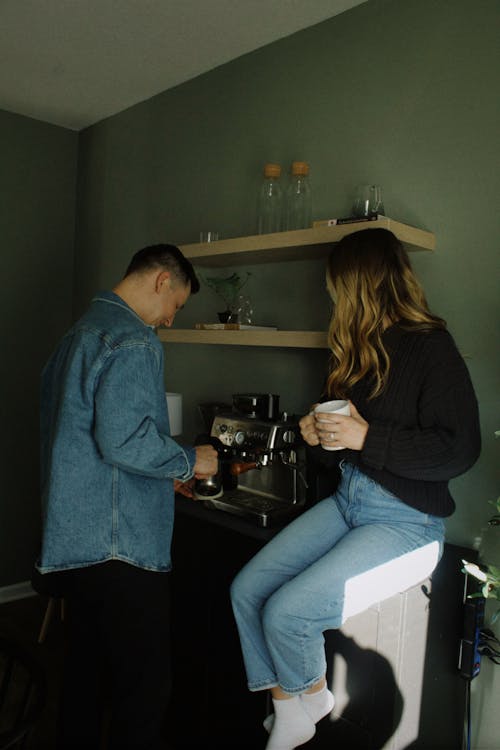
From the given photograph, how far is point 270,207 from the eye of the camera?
2508mm

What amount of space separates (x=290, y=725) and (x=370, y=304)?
1.09m

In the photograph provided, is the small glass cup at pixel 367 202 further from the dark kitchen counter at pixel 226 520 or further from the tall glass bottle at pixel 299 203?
the dark kitchen counter at pixel 226 520

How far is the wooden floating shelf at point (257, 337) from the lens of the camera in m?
2.10

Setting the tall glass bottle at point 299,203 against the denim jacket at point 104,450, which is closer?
the denim jacket at point 104,450

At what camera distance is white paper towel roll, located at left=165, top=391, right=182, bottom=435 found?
2859 mm

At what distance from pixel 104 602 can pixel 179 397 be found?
1.32 meters

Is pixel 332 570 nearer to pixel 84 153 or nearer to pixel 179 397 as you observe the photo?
pixel 179 397

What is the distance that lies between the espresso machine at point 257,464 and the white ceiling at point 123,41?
1.43 meters

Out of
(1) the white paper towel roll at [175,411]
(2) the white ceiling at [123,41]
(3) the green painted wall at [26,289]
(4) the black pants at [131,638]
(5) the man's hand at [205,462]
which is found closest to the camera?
(4) the black pants at [131,638]

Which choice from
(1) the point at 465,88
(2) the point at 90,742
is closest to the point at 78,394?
(2) the point at 90,742

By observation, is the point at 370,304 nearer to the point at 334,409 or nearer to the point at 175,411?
the point at 334,409

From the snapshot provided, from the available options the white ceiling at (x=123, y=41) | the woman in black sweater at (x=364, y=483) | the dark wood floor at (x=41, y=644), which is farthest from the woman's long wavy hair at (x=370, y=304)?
the dark wood floor at (x=41, y=644)

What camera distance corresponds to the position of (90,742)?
6.24ft

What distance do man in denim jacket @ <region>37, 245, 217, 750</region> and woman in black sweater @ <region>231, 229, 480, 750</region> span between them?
0.26 m
